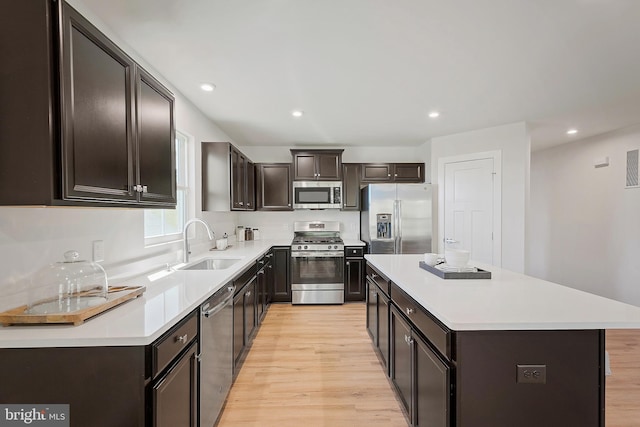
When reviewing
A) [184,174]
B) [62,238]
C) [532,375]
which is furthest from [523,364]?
[184,174]

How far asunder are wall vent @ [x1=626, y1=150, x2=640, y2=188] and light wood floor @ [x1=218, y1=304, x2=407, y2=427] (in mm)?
4230

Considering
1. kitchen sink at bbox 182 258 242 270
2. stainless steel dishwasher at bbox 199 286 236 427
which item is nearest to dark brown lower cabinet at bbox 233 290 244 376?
stainless steel dishwasher at bbox 199 286 236 427

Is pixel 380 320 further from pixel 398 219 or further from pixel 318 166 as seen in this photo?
pixel 318 166

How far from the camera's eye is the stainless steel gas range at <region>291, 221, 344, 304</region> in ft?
13.1

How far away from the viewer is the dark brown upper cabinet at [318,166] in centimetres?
434

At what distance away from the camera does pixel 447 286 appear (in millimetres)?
1577

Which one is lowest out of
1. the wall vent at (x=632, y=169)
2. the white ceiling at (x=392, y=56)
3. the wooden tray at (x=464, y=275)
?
the wooden tray at (x=464, y=275)

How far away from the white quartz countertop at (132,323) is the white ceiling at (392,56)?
167cm

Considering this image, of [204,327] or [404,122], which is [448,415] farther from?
[404,122]

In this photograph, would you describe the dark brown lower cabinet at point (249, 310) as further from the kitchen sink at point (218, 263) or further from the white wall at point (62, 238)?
the white wall at point (62, 238)

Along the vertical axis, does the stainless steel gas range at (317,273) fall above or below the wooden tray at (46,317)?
below

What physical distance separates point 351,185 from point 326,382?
9.97 feet

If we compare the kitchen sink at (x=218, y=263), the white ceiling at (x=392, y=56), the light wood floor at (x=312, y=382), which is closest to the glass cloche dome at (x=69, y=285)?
the light wood floor at (x=312, y=382)

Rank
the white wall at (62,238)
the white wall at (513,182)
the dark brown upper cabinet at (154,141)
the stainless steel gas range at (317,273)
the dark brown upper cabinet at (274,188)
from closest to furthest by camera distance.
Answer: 1. the white wall at (62,238)
2. the dark brown upper cabinet at (154,141)
3. the white wall at (513,182)
4. the stainless steel gas range at (317,273)
5. the dark brown upper cabinet at (274,188)
